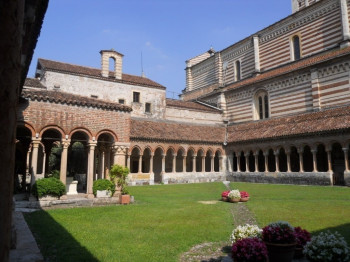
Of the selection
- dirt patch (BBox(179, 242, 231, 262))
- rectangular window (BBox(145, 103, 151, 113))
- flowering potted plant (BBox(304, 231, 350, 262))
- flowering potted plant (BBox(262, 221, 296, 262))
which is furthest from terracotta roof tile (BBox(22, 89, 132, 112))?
rectangular window (BBox(145, 103, 151, 113))

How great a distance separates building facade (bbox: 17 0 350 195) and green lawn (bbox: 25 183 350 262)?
825cm

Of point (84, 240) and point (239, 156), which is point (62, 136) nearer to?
point (84, 240)

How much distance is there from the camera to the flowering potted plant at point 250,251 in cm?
491

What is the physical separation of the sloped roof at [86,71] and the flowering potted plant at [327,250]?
28.0m

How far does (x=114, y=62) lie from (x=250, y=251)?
29800mm

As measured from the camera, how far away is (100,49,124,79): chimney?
31203mm

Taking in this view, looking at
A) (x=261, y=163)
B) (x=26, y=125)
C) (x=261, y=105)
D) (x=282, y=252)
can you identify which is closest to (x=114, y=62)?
(x=261, y=105)

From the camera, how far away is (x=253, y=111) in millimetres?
34531

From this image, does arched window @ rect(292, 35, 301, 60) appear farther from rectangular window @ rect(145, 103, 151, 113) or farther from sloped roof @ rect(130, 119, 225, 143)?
rectangular window @ rect(145, 103, 151, 113)

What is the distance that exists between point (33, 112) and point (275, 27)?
101 ft

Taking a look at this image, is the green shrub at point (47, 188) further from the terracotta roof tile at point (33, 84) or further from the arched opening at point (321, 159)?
the arched opening at point (321, 159)

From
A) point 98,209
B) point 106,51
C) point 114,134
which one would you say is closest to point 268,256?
point 98,209

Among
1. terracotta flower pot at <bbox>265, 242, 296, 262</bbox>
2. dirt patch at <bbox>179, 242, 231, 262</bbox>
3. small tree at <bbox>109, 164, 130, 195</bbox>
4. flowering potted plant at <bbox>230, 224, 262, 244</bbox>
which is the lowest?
dirt patch at <bbox>179, 242, 231, 262</bbox>

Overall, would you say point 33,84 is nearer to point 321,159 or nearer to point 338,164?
point 321,159
